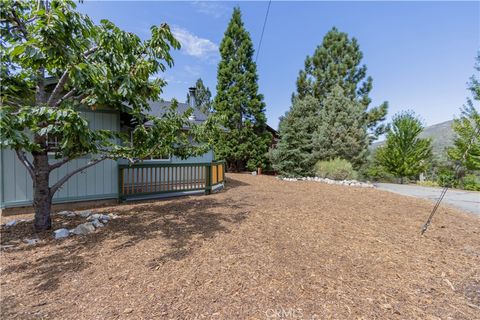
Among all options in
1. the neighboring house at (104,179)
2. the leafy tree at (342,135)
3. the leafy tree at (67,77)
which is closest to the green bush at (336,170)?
the leafy tree at (342,135)

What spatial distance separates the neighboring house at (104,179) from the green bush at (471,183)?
13286mm

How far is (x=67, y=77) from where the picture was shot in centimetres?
368

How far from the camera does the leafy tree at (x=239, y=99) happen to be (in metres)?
16.2

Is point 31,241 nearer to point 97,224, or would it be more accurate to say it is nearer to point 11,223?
point 97,224

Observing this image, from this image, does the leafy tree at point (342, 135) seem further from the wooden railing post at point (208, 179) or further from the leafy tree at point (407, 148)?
the wooden railing post at point (208, 179)

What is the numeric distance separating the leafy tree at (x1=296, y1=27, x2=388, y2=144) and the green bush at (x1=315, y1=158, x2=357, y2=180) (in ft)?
23.5

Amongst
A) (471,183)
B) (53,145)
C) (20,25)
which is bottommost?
(471,183)

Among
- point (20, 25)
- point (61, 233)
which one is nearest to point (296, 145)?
point (61, 233)

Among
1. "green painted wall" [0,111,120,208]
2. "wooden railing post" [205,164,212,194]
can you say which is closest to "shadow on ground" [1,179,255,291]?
"green painted wall" [0,111,120,208]

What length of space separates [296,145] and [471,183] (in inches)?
356

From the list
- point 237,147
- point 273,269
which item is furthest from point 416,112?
point 273,269

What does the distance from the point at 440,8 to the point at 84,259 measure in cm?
1021

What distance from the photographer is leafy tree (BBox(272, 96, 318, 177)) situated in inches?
509

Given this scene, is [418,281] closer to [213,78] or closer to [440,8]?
[440,8]
